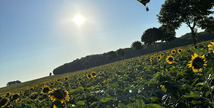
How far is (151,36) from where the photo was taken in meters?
72.9

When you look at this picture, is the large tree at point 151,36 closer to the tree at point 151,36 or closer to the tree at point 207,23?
the tree at point 151,36

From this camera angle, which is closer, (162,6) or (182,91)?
(182,91)

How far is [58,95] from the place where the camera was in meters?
2.85

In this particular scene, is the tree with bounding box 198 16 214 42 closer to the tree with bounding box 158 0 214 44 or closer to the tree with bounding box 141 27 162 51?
the tree with bounding box 158 0 214 44

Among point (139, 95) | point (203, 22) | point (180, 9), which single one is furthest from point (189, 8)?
point (139, 95)

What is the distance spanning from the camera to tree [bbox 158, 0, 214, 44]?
30406mm

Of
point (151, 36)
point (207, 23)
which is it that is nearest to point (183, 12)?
point (207, 23)

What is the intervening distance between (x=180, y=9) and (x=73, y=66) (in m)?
101

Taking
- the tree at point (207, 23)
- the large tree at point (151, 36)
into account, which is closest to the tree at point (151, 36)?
the large tree at point (151, 36)

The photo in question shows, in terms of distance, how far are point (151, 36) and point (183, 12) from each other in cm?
4053

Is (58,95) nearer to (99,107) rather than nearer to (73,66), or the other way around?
(99,107)

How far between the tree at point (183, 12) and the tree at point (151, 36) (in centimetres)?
3634

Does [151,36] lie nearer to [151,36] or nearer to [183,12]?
[151,36]

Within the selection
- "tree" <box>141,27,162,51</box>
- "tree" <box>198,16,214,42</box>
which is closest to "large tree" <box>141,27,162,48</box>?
"tree" <box>141,27,162,51</box>
